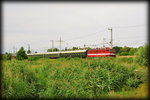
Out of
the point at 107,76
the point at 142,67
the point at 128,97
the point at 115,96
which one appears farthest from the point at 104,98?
the point at 142,67

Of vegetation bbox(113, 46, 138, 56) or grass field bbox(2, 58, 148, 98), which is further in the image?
vegetation bbox(113, 46, 138, 56)

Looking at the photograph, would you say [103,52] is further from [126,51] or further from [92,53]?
[126,51]

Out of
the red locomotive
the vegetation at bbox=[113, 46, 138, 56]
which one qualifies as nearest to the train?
the red locomotive

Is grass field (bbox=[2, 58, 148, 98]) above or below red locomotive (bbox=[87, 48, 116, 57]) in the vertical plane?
below

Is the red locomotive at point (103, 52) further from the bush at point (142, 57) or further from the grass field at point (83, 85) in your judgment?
the grass field at point (83, 85)

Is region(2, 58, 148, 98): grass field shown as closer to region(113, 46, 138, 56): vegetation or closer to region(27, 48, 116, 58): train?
region(27, 48, 116, 58): train

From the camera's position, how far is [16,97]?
6.89m

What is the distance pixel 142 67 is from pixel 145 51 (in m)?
1.07

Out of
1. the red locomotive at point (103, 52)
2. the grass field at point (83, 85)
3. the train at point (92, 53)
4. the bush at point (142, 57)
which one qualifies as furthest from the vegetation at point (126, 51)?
the grass field at point (83, 85)

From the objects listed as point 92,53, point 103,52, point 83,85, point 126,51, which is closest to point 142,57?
point 83,85

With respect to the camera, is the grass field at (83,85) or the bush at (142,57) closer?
the grass field at (83,85)

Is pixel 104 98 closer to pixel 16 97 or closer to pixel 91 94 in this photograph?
pixel 91 94

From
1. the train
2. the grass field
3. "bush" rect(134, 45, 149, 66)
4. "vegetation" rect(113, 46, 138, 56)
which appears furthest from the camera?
"vegetation" rect(113, 46, 138, 56)

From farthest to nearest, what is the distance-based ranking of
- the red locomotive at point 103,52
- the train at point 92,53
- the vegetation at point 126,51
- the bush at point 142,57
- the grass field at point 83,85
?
the vegetation at point 126,51
the train at point 92,53
the red locomotive at point 103,52
the bush at point 142,57
the grass field at point 83,85
